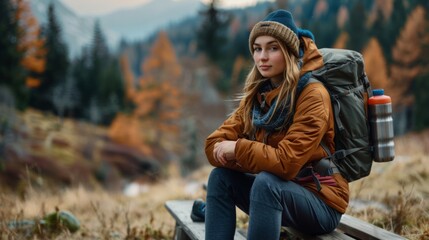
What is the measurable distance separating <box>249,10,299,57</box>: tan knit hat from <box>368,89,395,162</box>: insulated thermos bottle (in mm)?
515

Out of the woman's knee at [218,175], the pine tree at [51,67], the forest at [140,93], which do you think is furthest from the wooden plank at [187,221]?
the pine tree at [51,67]

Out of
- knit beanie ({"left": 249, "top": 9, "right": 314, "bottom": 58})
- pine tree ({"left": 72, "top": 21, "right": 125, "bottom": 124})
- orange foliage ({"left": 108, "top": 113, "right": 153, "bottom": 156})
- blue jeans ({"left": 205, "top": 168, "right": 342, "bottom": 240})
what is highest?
knit beanie ({"left": 249, "top": 9, "right": 314, "bottom": 58})

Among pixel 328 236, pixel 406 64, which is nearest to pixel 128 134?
pixel 406 64

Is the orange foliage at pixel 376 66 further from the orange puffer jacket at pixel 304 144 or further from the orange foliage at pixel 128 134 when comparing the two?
the orange puffer jacket at pixel 304 144

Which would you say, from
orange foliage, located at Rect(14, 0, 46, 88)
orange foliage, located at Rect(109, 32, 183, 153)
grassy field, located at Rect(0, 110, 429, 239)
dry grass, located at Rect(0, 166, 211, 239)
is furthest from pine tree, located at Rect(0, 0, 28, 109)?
dry grass, located at Rect(0, 166, 211, 239)

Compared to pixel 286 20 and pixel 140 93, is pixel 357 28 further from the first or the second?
pixel 286 20

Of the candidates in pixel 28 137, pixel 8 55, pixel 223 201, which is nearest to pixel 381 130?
pixel 223 201

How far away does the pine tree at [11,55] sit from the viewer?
32.6 meters

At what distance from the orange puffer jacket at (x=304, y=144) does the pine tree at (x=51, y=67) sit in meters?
41.4

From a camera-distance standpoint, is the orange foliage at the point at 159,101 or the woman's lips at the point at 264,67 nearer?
the woman's lips at the point at 264,67

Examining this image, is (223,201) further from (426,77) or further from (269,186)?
(426,77)

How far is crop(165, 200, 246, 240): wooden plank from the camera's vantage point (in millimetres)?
2921

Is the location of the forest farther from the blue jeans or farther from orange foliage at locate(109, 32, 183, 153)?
the blue jeans

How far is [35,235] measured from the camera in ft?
13.1
